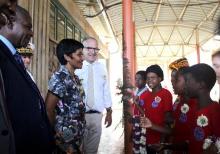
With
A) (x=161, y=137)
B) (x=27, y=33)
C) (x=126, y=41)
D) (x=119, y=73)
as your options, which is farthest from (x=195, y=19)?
(x=27, y=33)

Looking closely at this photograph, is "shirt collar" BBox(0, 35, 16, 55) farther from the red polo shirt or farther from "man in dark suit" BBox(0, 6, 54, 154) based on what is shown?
the red polo shirt

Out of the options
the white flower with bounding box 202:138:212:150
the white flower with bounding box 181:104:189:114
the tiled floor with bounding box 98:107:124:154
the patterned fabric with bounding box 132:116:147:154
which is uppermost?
the white flower with bounding box 181:104:189:114

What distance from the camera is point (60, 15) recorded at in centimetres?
675

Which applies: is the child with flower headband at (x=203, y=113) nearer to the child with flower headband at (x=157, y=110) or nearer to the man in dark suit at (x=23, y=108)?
the child with flower headband at (x=157, y=110)

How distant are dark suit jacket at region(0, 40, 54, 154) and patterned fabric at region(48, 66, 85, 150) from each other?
1033 mm

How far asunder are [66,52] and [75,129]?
2.48 ft

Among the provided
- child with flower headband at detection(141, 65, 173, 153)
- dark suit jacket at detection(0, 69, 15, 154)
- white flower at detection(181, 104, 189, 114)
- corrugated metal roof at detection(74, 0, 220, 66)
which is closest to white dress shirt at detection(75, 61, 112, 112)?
child with flower headband at detection(141, 65, 173, 153)

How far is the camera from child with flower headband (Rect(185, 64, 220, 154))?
A: 2266 millimetres

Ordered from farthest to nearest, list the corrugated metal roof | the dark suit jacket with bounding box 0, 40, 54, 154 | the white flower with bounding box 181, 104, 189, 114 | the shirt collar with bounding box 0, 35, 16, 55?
the corrugated metal roof, the white flower with bounding box 181, 104, 189, 114, the shirt collar with bounding box 0, 35, 16, 55, the dark suit jacket with bounding box 0, 40, 54, 154

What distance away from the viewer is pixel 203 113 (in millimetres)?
2375

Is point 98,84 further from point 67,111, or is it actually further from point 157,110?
point 67,111

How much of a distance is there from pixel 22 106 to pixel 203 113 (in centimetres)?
138

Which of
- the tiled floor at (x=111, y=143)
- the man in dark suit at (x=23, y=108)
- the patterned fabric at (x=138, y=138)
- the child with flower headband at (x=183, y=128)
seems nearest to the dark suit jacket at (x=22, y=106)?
the man in dark suit at (x=23, y=108)

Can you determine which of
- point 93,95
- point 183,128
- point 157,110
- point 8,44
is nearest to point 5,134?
point 8,44
